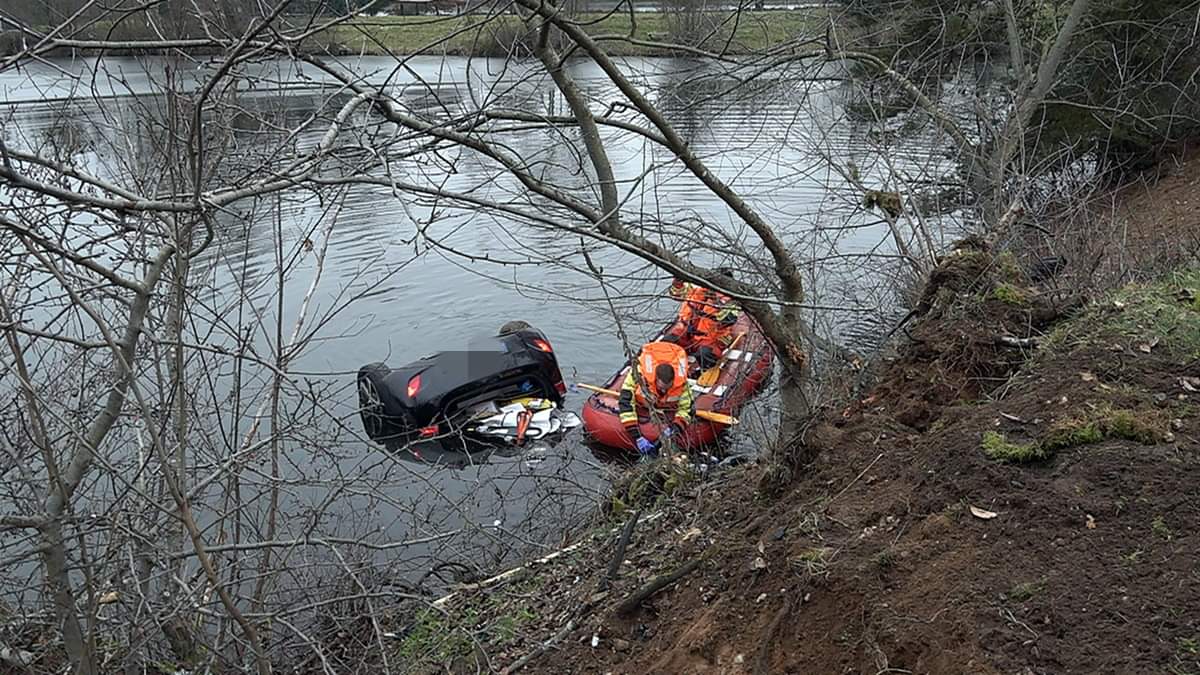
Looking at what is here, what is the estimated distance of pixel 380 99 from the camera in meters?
3.44

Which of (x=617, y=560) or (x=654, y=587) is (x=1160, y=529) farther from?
(x=617, y=560)

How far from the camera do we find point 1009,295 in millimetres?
4684

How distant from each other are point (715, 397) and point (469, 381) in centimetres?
284

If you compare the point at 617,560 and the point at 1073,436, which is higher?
the point at 1073,436

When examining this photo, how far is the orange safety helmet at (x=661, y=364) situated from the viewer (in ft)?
29.1

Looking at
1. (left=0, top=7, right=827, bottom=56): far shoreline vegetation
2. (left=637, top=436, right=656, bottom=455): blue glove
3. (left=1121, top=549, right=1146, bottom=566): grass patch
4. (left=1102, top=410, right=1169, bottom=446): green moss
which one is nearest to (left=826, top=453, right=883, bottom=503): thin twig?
(left=1102, top=410, right=1169, bottom=446): green moss

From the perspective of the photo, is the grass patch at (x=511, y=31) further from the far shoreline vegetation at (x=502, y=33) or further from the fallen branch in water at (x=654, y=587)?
the fallen branch in water at (x=654, y=587)

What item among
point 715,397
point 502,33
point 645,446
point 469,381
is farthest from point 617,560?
point 469,381

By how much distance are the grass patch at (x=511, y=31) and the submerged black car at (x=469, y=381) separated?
4.65m

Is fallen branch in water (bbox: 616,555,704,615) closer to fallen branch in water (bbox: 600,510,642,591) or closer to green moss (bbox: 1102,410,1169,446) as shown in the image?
fallen branch in water (bbox: 600,510,642,591)

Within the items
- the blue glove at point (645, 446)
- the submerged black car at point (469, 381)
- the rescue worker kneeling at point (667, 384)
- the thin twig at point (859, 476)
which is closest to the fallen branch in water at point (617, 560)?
the thin twig at point (859, 476)

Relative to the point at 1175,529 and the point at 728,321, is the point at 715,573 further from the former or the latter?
the point at 728,321

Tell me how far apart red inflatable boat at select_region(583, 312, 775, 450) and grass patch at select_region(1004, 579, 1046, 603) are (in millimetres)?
5995

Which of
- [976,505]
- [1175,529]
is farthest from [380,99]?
[1175,529]
